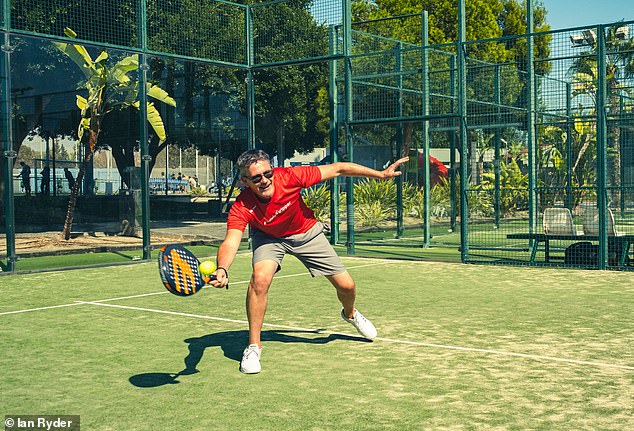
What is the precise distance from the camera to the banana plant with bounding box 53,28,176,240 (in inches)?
598

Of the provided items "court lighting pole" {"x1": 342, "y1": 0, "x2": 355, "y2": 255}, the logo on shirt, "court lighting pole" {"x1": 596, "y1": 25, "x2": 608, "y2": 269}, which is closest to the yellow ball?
the logo on shirt

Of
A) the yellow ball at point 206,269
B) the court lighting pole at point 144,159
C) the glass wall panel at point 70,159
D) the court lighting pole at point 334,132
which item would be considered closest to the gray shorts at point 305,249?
the yellow ball at point 206,269

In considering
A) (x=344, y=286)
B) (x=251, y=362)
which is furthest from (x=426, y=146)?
(x=251, y=362)

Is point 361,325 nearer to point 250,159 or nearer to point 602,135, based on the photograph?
point 250,159

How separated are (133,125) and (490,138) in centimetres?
950

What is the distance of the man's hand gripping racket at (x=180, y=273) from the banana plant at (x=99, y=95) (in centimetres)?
964

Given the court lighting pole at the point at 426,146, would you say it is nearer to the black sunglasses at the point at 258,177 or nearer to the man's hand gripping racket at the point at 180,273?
→ the black sunglasses at the point at 258,177

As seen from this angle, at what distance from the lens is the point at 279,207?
6.94m

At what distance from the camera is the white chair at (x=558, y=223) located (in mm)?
14141

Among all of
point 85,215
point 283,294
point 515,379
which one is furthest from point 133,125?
point 515,379

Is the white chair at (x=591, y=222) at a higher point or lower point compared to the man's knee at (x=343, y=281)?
higher

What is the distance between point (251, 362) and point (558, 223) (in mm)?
8781

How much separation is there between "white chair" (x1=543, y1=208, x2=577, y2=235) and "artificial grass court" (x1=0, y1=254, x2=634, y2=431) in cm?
221

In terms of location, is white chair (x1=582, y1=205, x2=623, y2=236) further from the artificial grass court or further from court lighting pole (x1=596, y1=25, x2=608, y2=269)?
the artificial grass court
